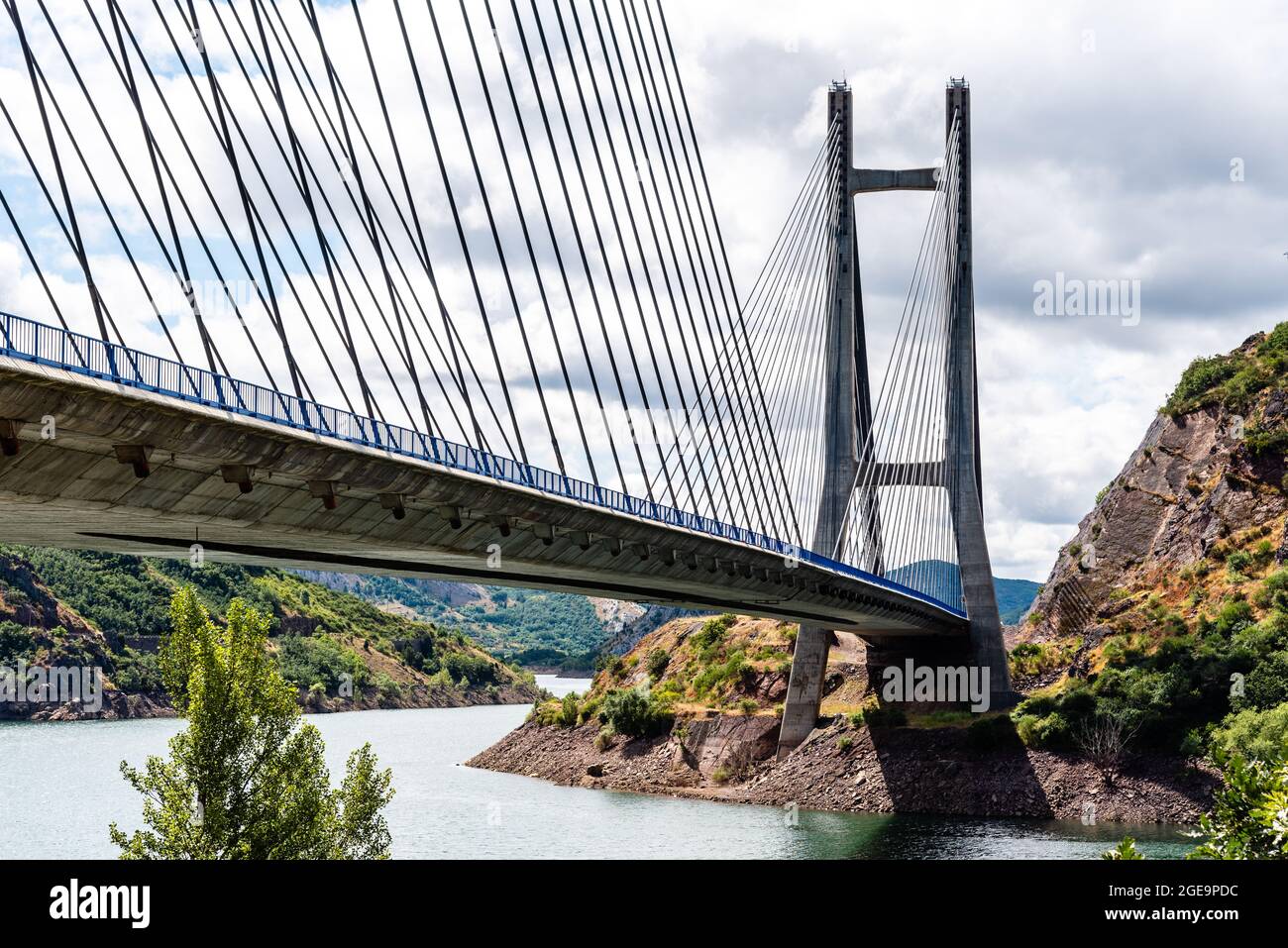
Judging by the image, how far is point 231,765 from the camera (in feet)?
84.1

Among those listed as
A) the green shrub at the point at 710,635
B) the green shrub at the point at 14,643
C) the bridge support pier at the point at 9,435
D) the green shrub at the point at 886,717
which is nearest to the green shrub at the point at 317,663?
the green shrub at the point at 14,643

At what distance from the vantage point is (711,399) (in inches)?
1892

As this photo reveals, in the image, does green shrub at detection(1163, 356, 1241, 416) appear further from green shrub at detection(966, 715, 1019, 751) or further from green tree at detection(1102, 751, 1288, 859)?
green tree at detection(1102, 751, 1288, 859)

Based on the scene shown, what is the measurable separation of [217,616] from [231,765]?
108208 mm

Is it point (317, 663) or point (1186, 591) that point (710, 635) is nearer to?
point (1186, 591)

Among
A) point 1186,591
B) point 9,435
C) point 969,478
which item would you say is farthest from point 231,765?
point 1186,591

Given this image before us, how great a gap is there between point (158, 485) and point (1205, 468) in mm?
63656

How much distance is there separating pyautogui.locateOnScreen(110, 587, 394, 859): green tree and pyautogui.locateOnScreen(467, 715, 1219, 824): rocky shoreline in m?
32.0

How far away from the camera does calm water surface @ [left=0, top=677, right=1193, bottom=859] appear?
137ft

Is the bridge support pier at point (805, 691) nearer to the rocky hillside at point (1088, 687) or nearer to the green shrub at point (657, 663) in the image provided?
the rocky hillside at point (1088, 687)

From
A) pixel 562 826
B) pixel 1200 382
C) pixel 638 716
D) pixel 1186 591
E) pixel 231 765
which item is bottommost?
pixel 562 826

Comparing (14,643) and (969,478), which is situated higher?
(969,478)

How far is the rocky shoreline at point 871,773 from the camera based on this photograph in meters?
49.7
